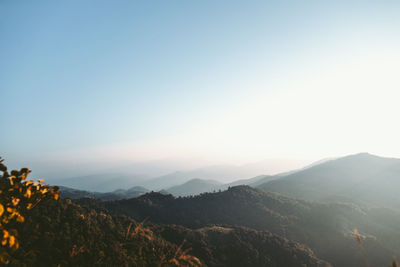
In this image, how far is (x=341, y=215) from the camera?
175 ft

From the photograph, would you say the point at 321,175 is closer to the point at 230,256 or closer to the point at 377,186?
the point at 377,186

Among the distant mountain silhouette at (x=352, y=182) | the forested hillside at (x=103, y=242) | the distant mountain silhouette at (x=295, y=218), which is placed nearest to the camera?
the forested hillside at (x=103, y=242)

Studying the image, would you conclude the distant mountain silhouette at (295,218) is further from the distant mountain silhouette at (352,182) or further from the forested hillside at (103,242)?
the distant mountain silhouette at (352,182)

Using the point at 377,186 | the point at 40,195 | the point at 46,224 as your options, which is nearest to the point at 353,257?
the point at 46,224

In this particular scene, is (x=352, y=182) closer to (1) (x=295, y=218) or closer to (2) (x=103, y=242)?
(1) (x=295, y=218)

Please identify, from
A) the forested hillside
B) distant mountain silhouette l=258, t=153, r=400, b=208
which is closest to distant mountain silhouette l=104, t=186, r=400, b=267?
the forested hillside

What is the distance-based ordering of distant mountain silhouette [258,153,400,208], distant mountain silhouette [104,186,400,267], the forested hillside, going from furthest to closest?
distant mountain silhouette [258,153,400,208], distant mountain silhouette [104,186,400,267], the forested hillside

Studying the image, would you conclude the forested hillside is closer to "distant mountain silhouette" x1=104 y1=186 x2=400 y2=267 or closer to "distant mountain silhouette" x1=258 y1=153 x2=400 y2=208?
"distant mountain silhouette" x1=104 y1=186 x2=400 y2=267

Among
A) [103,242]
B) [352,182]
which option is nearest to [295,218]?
[103,242]

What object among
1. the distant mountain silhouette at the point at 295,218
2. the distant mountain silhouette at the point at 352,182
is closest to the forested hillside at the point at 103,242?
the distant mountain silhouette at the point at 295,218

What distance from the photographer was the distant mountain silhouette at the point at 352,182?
91250 mm

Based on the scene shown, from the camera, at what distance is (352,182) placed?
110250 mm

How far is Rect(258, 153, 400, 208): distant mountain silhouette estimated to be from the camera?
3593 inches

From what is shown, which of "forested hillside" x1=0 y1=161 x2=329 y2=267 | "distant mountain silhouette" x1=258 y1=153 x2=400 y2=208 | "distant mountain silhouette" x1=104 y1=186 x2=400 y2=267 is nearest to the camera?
"forested hillside" x1=0 y1=161 x2=329 y2=267
